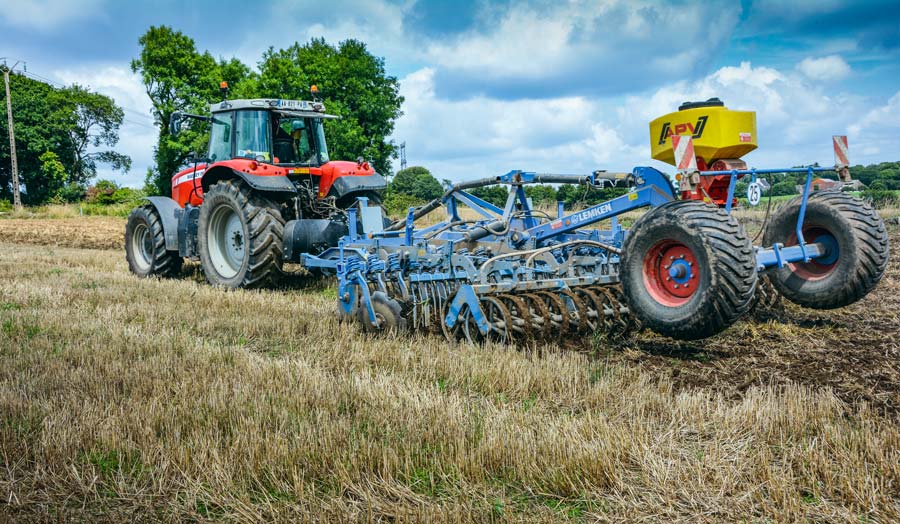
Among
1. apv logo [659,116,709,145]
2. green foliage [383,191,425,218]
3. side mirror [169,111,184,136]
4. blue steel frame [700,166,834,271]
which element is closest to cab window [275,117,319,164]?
side mirror [169,111,184,136]

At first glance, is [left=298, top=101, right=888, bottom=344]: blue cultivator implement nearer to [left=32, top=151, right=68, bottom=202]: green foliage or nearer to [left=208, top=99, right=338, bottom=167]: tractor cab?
[left=208, top=99, right=338, bottom=167]: tractor cab

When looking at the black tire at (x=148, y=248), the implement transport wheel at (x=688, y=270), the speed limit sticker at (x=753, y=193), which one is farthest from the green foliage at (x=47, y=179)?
the speed limit sticker at (x=753, y=193)

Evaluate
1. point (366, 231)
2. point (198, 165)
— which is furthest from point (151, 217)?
point (366, 231)

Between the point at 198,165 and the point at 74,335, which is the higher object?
the point at 198,165

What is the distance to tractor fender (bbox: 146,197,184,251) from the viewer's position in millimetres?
10133

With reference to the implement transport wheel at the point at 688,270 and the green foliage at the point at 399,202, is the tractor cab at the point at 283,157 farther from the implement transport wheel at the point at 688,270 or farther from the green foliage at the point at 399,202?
the green foliage at the point at 399,202

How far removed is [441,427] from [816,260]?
4359mm

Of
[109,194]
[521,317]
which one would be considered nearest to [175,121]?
[521,317]

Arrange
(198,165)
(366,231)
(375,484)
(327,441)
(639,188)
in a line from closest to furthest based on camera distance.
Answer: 1. (375,484)
2. (327,441)
3. (639,188)
4. (366,231)
5. (198,165)

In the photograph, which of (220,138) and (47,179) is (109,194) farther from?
(220,138)

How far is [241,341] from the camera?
5.87 m

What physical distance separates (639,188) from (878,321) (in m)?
2.63

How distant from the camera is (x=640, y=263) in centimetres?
534

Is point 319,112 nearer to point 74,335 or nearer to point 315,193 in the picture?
point 315,193
